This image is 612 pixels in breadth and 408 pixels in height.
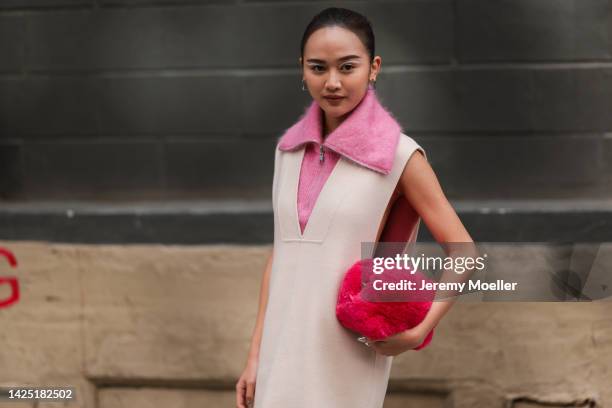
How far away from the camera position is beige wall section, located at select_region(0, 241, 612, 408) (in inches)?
188

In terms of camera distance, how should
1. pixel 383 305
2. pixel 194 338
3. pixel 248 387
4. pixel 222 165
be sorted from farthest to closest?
pixel 222 165 < pixel 194 338 < pixel 248 387 < pixel 383 305

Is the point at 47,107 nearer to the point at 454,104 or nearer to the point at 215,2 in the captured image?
the point at 215,2

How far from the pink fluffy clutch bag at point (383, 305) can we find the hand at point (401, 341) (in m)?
0.02

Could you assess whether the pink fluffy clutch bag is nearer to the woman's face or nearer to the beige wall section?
the woman's face

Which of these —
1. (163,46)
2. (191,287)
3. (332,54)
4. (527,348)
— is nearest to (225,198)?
(191,287)

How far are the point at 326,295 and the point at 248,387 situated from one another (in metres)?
0.46

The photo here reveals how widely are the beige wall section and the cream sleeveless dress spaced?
6.94 ft

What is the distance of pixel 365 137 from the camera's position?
8.93 ft

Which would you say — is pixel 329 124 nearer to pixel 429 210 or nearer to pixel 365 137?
pixel 365 137

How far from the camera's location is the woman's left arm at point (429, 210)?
2656mm

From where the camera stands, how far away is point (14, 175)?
534 cm

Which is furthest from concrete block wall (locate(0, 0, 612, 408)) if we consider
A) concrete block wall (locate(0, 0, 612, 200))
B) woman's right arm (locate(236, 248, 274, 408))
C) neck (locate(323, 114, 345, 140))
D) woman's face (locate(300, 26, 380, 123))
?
woman's face (locate(300, 26, 380, 123))

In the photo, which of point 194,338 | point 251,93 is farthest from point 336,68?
point 194,338

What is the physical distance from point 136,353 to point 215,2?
1.92 m
